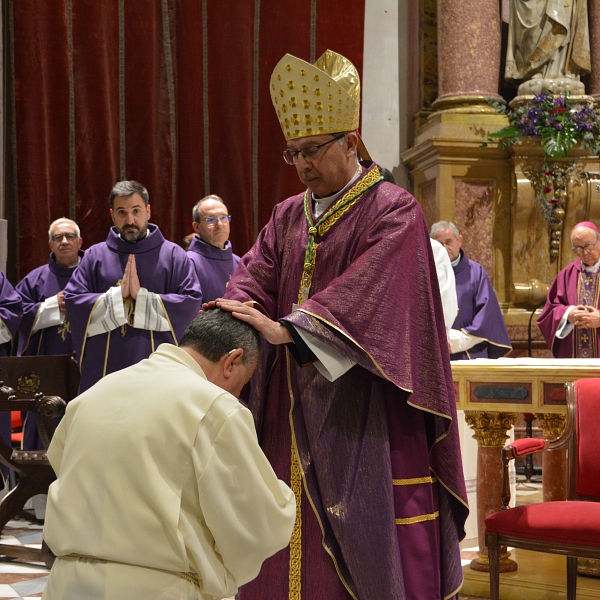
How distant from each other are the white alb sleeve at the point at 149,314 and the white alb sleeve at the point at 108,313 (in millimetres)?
79

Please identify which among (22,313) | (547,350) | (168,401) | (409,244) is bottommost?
(547,350)

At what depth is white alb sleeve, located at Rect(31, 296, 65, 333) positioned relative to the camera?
18.9 ft

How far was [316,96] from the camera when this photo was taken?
8.77 feet

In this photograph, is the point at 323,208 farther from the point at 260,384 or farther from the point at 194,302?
the point at 194,302

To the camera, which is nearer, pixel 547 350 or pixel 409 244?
pixel 409 244

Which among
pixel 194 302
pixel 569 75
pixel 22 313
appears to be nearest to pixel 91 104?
pixel 22 313

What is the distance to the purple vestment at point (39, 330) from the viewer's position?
5832 mm

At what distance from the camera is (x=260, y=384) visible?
273 cm

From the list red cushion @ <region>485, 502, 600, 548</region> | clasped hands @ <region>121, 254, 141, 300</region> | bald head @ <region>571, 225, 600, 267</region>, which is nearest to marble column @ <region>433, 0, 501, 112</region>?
bald head @ <region>571, 225, 600, 267</region>

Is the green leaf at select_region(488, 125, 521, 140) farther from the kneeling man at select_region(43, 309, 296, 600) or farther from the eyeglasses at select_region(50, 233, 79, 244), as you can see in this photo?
the kneeling man at select_region(43, 309, 296, 600)

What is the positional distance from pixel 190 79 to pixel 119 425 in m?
6.13

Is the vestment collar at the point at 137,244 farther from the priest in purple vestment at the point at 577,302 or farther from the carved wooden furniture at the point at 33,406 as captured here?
the priest in purple vestment at the point at 577,302

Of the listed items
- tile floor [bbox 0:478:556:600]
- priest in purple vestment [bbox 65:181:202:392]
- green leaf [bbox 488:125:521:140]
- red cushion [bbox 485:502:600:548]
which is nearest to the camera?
red cushion [bbox 485:502:600:548]

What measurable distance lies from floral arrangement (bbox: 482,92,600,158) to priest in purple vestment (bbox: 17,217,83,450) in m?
3.26
